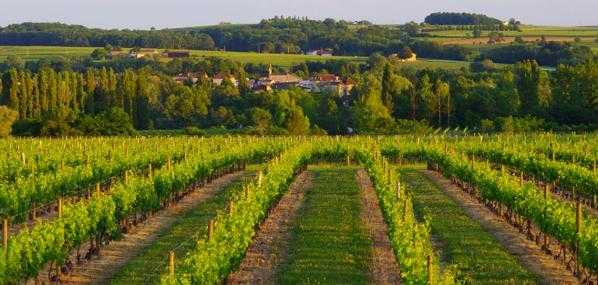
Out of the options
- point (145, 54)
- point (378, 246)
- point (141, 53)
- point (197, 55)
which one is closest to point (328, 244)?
point (378, 246)

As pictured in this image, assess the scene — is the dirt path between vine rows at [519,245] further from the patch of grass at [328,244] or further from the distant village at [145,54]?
the distant village at [145,54]

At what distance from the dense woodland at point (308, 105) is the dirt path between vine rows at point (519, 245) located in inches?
1372

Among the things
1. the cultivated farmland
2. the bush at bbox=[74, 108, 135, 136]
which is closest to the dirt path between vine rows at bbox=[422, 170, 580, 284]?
the cultivated farmland

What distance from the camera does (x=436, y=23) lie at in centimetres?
19675

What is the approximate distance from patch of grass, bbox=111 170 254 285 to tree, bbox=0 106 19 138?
33.6m

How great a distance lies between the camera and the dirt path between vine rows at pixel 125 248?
52.2 feet

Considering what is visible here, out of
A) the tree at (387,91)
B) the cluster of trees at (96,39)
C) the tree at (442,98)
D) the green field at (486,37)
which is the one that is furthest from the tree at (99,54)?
the tree at (442,98)

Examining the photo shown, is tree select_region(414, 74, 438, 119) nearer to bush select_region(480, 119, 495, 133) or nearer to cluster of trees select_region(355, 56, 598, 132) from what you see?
cluster of trees select_region(355, 56, 598, 132)

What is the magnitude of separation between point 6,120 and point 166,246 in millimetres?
42095

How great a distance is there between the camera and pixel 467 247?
1831 centimetres

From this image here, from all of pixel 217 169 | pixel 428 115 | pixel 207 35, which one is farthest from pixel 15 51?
pixel 217 169

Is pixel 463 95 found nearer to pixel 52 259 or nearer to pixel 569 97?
pixel 569 97

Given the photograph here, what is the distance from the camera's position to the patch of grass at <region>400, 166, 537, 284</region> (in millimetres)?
15656

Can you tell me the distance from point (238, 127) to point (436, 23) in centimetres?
12894
